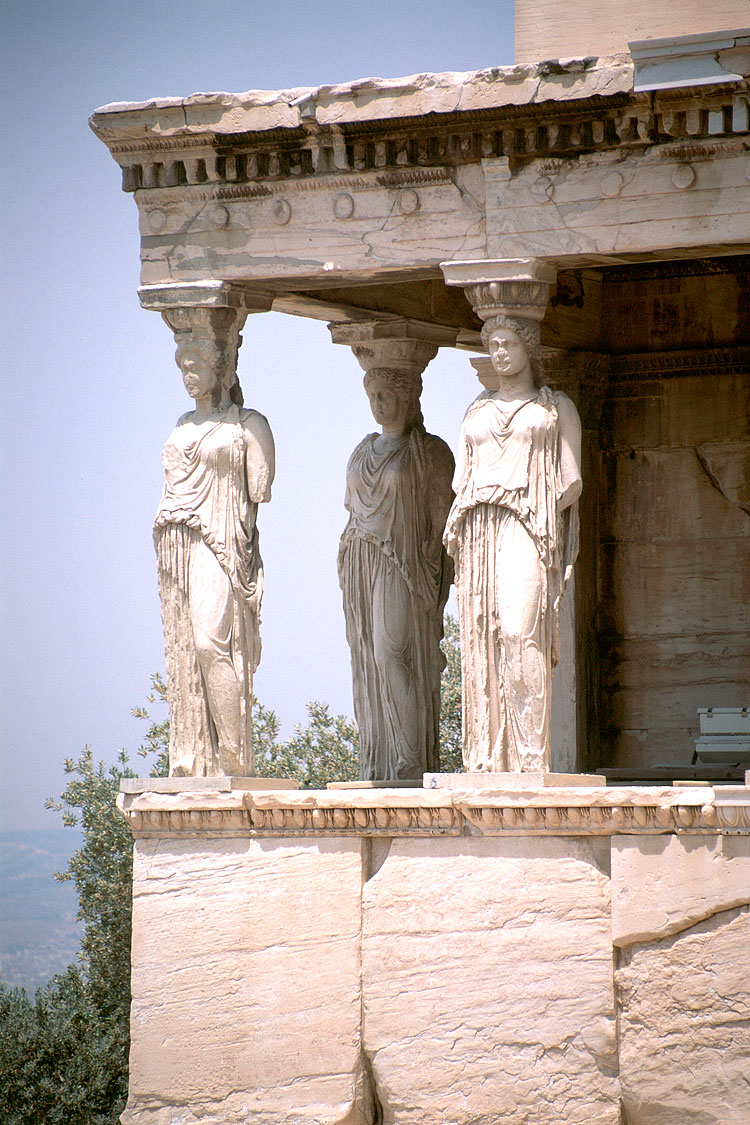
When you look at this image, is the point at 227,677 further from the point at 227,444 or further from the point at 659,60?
the point at 659,60

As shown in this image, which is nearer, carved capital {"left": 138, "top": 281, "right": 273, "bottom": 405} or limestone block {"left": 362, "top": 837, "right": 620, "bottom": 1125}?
limestone block {"left": 362, "top": 837, "right": 620, "bottom": 1125}

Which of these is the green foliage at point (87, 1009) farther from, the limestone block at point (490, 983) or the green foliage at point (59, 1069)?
the limestone block at point (490, 983)

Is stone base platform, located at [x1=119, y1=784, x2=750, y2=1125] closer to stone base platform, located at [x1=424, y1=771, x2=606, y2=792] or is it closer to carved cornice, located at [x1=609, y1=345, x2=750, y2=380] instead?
stone base platform, located at [x1=424, y1=771, x2=606, y2=792]

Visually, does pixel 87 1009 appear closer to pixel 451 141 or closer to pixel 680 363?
pixel 680 363

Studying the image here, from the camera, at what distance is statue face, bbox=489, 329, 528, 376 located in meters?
10.3

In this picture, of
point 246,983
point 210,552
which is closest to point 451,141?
point 210,552

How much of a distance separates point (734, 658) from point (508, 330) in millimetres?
3234

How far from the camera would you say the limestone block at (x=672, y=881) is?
31.6 ft

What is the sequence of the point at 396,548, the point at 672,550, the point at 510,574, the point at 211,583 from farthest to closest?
the point at 672,550 < the point at 396,548 < the point at 211,583 < the point at 510,574

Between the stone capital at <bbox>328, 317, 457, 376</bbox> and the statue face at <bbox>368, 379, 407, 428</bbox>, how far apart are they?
9cm

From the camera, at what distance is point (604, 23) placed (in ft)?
36.4

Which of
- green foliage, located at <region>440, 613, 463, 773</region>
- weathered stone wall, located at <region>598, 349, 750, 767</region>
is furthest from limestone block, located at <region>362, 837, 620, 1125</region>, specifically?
green foliage, located at <region>440, 613, 463, 773</region>

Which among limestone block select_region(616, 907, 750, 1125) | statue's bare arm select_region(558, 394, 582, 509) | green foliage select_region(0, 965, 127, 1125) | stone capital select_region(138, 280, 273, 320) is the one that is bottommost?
green foliage select_region(0, 965, 127, 1125)

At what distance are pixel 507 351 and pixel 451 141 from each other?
0.92m
